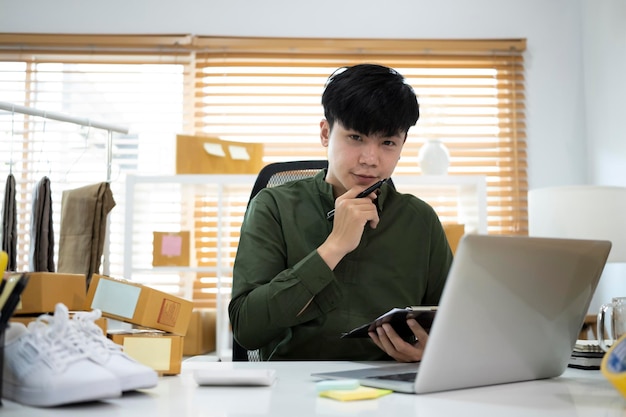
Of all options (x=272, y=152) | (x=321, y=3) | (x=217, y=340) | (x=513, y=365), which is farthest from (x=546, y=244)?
(x=321, y=3)

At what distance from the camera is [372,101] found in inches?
52.2

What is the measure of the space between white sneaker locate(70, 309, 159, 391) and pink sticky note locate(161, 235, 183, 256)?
2444 millimetres

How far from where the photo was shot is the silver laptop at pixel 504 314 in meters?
0.74

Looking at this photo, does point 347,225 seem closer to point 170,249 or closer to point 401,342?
Result: point 401,342

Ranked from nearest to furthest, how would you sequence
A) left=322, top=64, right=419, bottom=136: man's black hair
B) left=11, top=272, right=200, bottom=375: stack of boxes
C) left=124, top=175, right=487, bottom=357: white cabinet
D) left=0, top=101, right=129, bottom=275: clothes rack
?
left=11, top=272, right=200, bottom=375: stack of boxes, left=322, top=64, right=419, bottom=136: man's black hair, left=0, top=101, right=129, bottom=275: clothes rack, left=124, top=175, right=487, bottom=357: white cabinet

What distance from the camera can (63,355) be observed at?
2.23 ft

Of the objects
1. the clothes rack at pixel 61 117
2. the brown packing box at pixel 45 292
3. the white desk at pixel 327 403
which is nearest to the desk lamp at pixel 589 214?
the clothes rack at pixel 61 117

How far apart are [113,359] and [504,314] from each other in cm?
44

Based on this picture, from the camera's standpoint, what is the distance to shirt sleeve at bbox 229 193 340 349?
47.0 inches

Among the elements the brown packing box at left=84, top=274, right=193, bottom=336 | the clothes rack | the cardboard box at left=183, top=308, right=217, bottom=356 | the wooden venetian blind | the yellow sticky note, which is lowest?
the cardboard box at left=183, top=308, right=217, bottom=356

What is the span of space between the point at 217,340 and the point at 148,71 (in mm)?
1537

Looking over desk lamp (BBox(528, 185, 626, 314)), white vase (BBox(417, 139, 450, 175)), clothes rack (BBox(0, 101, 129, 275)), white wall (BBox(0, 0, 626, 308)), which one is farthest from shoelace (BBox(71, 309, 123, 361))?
white wall (BBox(0, 0, 626, 308))

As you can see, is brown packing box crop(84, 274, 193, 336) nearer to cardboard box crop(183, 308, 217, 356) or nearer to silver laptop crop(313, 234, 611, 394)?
silver laptop crop(313, 234, 611, 394)

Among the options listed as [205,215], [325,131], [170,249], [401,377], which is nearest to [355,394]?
[401,377]
